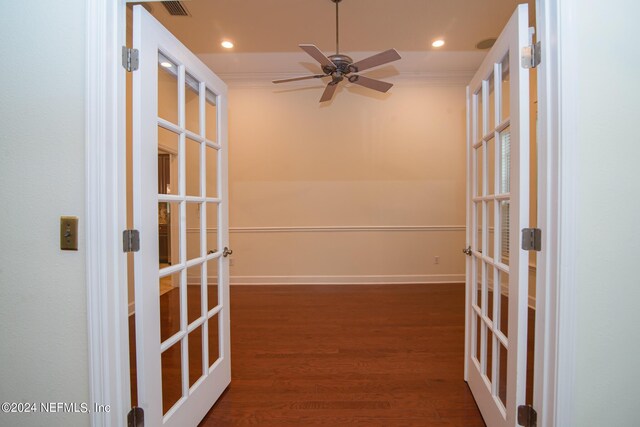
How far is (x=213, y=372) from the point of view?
166 cm

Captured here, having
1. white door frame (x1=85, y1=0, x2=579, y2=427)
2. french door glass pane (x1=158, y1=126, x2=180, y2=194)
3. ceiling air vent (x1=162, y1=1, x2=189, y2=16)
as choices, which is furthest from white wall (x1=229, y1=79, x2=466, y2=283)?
white door frame (x1=85, y1=0, x2=579, y2=427)

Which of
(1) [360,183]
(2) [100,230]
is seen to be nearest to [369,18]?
(1) [360,183]

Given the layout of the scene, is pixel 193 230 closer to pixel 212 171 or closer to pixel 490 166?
pixel 212 171

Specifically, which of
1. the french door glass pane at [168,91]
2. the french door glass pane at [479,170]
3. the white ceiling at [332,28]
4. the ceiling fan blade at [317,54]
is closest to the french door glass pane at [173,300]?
the french door glass pane at [168,91]

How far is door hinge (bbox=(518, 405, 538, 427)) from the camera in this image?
1079 millimetres

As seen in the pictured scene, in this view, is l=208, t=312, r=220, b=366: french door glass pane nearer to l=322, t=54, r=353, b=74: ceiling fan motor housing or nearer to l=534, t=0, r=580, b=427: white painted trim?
l=534, t=0, r=580, b=427: white painted trim

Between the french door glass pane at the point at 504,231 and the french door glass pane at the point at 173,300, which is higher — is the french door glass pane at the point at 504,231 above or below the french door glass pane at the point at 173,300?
above

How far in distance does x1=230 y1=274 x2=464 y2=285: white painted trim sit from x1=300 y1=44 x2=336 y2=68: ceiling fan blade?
114 inches

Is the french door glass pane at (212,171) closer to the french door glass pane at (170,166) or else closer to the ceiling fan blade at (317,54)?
the french door glass pane at (170,166)

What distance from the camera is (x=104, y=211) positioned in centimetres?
100

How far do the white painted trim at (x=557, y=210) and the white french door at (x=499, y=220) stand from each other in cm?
10

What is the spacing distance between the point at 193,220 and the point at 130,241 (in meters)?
0.51

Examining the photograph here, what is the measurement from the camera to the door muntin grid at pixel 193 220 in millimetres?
1368

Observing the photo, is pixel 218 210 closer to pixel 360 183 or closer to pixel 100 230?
pixel 100 230
